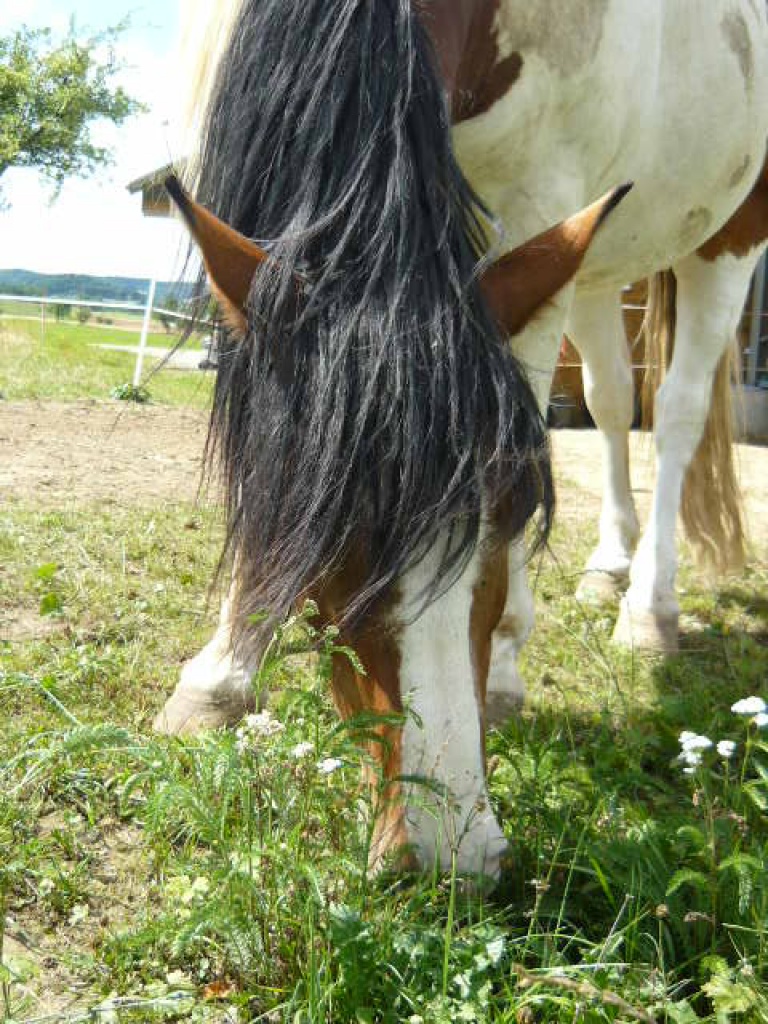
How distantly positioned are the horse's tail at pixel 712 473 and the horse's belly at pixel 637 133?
2.13ft

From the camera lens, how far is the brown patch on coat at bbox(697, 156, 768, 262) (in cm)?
369

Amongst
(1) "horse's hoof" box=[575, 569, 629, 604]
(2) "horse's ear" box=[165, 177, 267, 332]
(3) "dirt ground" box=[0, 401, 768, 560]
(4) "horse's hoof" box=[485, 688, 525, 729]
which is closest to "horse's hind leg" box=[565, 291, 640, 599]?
(1) "horse's hoof" box=[575, 569, 629, 604]

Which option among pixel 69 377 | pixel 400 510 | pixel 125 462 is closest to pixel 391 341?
pixel 400 510

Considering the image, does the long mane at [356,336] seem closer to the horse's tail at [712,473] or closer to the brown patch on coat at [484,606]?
the brown patch on coat at [484,606]

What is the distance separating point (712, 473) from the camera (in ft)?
13.2

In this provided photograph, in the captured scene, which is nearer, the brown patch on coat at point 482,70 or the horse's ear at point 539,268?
the horse's ear at point 539,268

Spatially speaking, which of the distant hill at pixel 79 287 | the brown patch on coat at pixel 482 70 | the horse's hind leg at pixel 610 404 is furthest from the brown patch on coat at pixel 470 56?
the distant hill at pixel 79 287

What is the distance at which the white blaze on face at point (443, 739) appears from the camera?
1.45 meters

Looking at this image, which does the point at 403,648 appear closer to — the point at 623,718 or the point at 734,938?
the point at 734,938

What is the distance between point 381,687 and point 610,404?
2.98 meters

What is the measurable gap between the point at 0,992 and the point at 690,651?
105 inches

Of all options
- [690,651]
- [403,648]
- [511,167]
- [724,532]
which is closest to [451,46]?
[511,167]

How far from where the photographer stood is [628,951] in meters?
1.44

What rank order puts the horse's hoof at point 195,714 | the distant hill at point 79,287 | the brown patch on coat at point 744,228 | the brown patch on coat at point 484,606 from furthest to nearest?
the distant hill at point 79,287 < the brown patch on coat at point 744,228 < the horse's hoof at point 195,714 < the brown patch on coat at point 484,606
